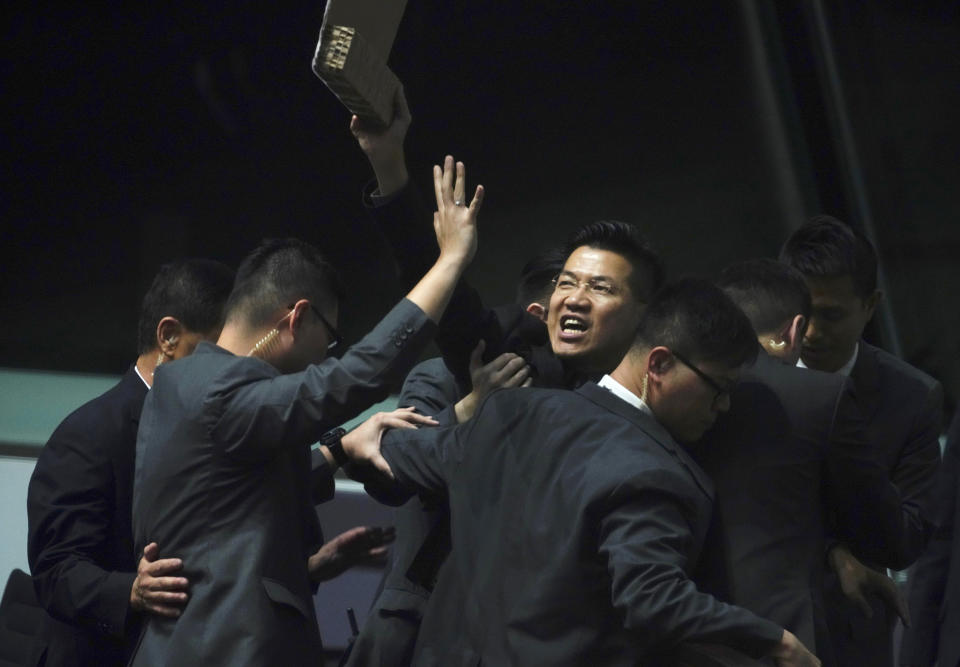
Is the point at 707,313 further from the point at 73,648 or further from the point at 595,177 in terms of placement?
the point at 595,177

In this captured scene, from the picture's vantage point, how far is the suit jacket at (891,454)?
A: 3.02 metres

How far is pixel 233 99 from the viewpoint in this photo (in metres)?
6.00

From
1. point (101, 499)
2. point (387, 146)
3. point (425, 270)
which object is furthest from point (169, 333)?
point (387, 146)

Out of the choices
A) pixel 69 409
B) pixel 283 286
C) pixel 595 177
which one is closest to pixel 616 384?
pixel 283 286

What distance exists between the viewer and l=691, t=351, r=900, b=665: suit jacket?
8.66 ft

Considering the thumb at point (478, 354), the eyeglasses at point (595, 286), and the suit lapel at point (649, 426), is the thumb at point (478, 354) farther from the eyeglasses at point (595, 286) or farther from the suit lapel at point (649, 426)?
the suit lapel at point (649, 426)

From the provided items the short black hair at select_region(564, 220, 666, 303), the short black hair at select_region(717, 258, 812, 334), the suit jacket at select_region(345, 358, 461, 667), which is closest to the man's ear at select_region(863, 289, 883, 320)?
the short black hair at select_region(717, 258, 812, 334)

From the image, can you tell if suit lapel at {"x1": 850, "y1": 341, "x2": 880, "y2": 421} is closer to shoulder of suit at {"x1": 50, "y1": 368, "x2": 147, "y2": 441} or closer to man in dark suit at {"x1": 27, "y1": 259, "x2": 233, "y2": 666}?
man in dark suit at {"x1": 27, "y1": 259, "x2": 233, "y2": 666}

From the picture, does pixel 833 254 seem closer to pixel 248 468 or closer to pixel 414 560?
pixel 414 560

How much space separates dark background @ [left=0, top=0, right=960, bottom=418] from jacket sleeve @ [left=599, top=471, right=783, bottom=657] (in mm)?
3614

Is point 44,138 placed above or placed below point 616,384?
below

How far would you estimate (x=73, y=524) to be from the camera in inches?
126

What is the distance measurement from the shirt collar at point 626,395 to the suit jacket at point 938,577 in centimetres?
120

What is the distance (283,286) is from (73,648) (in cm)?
102
